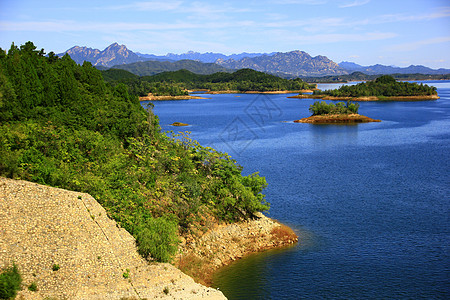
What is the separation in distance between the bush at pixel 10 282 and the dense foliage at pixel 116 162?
6.73 meters

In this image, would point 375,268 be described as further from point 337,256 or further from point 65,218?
point 65,218

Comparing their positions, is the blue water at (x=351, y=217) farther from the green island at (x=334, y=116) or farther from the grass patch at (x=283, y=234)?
the green island at (x=334, y=116)

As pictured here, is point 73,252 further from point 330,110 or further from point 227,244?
point 330,110

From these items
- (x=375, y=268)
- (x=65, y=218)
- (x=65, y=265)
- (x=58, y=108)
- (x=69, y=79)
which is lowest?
(x=375, y=268)

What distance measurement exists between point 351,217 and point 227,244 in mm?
12093

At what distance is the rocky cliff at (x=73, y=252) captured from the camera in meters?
19.3

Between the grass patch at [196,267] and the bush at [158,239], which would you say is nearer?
the bush at [158,239]

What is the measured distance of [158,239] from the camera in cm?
2372

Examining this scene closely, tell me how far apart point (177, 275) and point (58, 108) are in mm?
23185

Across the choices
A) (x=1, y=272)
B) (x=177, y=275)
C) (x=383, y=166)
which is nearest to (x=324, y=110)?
(x=383, y=166)

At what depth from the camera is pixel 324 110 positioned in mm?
103688

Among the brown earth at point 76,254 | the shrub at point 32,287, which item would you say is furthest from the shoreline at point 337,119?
the shrub at point 32,287

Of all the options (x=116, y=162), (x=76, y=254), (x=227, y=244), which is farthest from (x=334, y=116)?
(x=76, y=254)

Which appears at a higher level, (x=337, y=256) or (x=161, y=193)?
(x=161, y=193)
